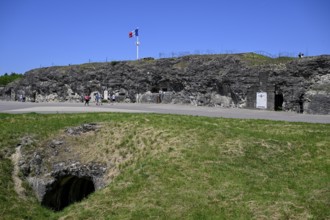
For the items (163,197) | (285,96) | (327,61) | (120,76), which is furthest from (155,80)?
(163,197)

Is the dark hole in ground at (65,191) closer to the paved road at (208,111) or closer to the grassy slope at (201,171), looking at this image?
the grassy slope at (201,171)

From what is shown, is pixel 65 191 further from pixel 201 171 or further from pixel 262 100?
pixel 262 100

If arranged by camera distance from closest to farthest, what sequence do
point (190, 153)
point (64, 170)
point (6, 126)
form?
point (190, 153)
point (64, 170)
point (6, 126)

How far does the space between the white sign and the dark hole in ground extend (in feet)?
62.5

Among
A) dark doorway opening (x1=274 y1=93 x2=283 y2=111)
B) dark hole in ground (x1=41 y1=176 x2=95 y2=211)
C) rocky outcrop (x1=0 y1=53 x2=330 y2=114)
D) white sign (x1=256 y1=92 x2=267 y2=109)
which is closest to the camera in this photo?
dark hole in ground (x1=41 y1=176 x2=95 y2=211)

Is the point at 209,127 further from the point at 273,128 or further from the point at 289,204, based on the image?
the point at 289,204

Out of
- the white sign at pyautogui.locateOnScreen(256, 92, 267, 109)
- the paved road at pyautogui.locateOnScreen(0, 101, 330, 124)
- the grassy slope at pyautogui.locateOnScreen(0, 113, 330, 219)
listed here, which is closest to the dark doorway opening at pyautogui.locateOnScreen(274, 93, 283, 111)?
the white sign at pyautogui.locateOnScreen(256, 92, 267, 109)

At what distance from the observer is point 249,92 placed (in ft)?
121

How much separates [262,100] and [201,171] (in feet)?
71.4

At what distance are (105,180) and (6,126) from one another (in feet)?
25.0

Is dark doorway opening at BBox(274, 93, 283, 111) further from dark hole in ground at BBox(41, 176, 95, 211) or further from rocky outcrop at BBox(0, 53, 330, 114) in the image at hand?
dark hole in ground at BBox(41, 176, 95, 211)

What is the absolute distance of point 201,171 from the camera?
15.8m

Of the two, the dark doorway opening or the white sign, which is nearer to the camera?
the white sign

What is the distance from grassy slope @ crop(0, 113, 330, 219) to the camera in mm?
13211
